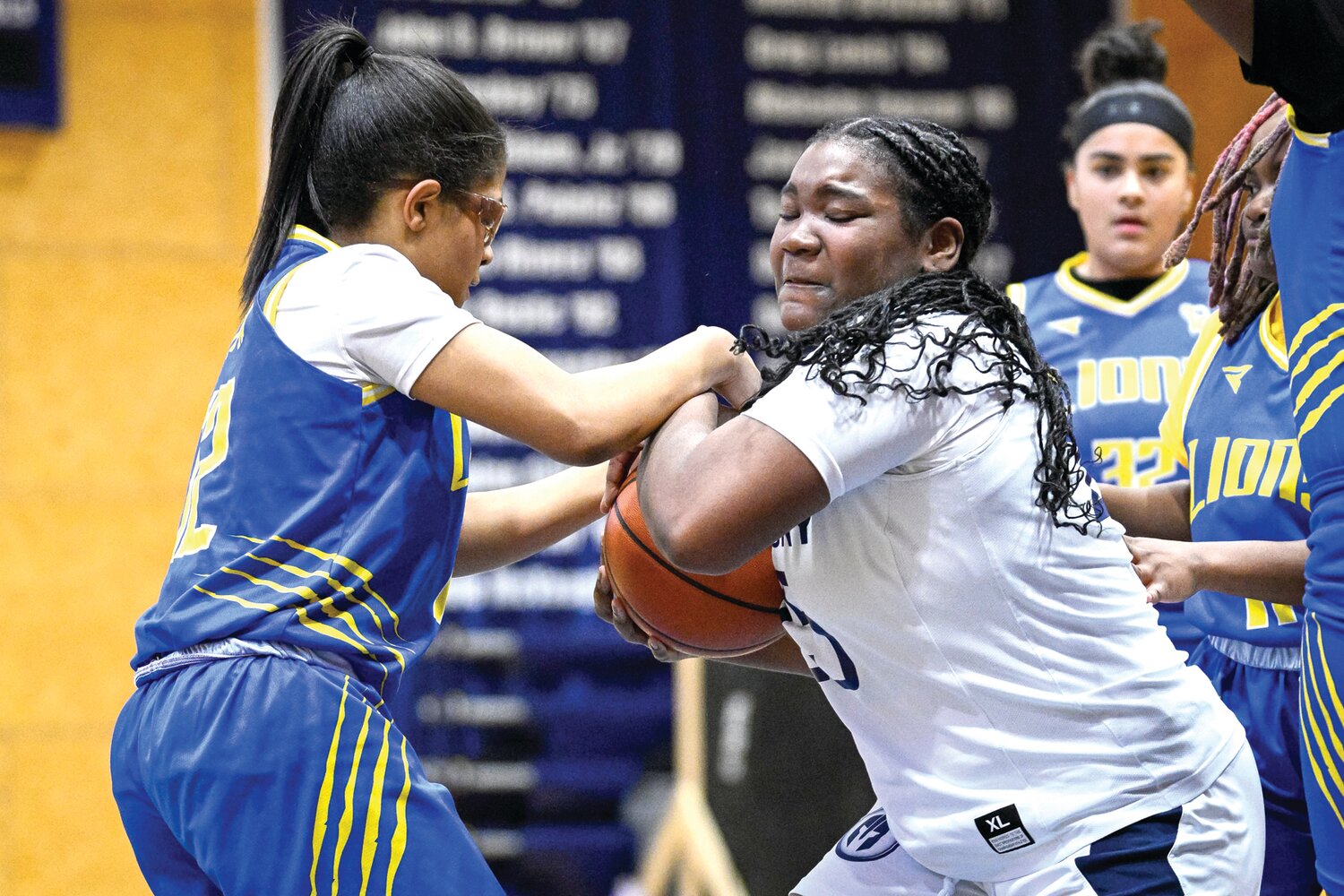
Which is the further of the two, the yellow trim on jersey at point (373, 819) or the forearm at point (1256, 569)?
the forearm at point (1256, 569)

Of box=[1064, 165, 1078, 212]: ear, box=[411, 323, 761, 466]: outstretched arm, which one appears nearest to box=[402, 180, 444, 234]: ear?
box=[411, 323, 761, 466]: outstretched arm

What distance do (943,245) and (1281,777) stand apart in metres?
1.26

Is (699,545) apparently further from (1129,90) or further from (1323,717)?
(1129,90)

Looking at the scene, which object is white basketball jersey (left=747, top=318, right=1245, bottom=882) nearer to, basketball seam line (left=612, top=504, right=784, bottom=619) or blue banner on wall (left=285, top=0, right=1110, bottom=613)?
basketball seam line (left=612, top=504, right=784, bottom=619)

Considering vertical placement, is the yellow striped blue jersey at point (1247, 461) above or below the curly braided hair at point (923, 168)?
below

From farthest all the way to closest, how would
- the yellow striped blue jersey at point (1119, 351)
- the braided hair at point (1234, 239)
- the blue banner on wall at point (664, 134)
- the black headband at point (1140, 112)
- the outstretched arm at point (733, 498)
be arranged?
the blue banner on wall at point (664, 134)
the black headband at point (1140, 112)
the yellow striped blue jersey at point (1119, 351)
the braided hair at point (1234, 239)
the outstretched arm at point (733, 498)

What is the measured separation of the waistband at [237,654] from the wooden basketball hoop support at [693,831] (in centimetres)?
244

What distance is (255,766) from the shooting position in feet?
6.33

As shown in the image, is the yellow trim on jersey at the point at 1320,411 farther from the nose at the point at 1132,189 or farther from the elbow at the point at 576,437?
the nose at the point at 1132,189

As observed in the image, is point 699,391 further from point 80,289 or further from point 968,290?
point 80,289

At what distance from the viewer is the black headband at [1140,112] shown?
4285 millimetres

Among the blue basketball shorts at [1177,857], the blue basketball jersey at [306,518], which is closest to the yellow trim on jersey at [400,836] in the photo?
the blue basketball jersey at [306,518]

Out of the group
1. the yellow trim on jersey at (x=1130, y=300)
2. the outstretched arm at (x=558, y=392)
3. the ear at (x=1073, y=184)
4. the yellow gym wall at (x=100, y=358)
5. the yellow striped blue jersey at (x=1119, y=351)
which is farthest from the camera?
the yellow gym wall at (x=100, y=358)

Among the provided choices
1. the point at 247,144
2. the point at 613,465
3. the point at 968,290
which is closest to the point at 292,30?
the point at 247,144
